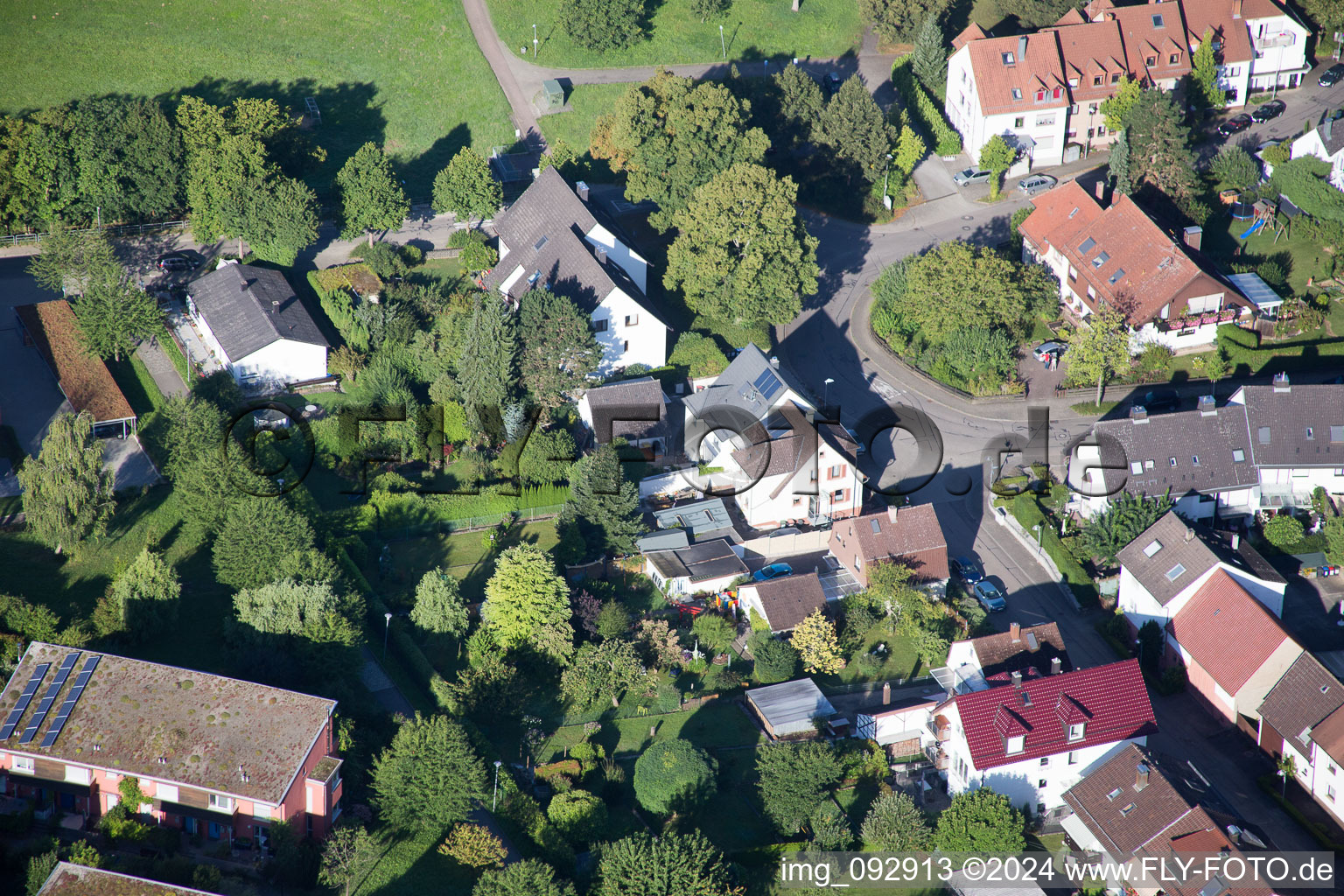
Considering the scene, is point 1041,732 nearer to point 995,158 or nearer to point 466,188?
point 995,158

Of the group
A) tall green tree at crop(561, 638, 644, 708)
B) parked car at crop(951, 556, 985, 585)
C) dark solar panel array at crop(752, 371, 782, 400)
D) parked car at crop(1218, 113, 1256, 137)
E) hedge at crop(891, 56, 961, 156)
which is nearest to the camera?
tall green tree at crop(561, 638, 644, 708)

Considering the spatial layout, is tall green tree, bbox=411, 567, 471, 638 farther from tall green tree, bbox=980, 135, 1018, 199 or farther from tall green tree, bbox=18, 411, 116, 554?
tall green tree, bbox=980, 135, 1018, 199

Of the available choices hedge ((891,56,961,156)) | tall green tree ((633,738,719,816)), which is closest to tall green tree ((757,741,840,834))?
tall green tree ((633,738,719,816))

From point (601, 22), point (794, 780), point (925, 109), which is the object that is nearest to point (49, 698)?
point (794, 780)

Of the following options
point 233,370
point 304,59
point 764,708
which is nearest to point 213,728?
point 764,708

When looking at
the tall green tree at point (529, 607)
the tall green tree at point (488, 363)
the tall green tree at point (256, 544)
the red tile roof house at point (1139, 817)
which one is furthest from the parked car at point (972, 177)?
the tall green tree at point (256, 544)

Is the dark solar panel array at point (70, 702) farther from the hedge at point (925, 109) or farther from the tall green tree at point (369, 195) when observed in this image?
the hedge at point (925, 109)
